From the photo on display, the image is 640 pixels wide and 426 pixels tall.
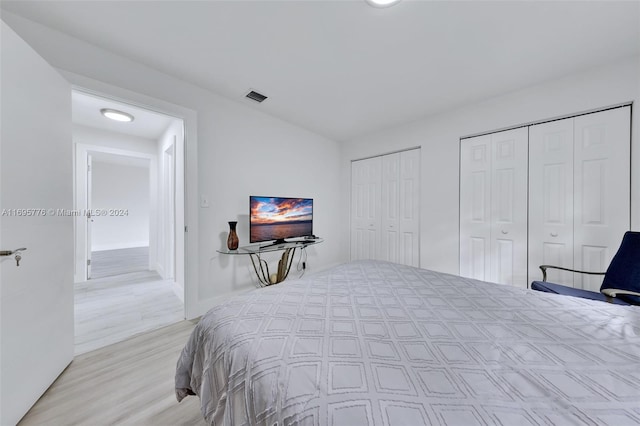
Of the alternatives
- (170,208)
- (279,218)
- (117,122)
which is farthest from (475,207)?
(117,122)

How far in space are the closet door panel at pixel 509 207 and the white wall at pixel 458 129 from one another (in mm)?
234

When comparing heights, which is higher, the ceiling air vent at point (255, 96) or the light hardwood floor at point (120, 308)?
the ceiling air vent at point (255, 96)

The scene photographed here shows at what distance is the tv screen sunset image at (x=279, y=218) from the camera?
9.24ft

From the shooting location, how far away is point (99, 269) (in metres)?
4.32

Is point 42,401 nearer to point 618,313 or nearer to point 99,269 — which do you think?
point 618,313

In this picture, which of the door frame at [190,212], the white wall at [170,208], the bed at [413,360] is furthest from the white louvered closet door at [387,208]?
the white wall at [170,208]

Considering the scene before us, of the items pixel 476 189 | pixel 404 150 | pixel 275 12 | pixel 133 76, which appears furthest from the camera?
pixel 404 150

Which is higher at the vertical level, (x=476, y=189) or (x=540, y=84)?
(x=540, y=84)

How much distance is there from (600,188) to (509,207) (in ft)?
2.22

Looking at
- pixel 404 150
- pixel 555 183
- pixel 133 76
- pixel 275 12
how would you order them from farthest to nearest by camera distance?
pixel 404 150 < pixel 555 183 < pixel 133 76 < pixel 275 12

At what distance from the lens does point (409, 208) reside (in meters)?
3.40

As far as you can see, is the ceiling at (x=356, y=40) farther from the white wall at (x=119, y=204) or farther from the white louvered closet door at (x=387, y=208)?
the white wall at (x=119, y=204)

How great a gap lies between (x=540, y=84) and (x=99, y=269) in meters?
7.32

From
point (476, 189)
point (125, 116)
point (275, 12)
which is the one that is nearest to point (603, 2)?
point (476, 189)
